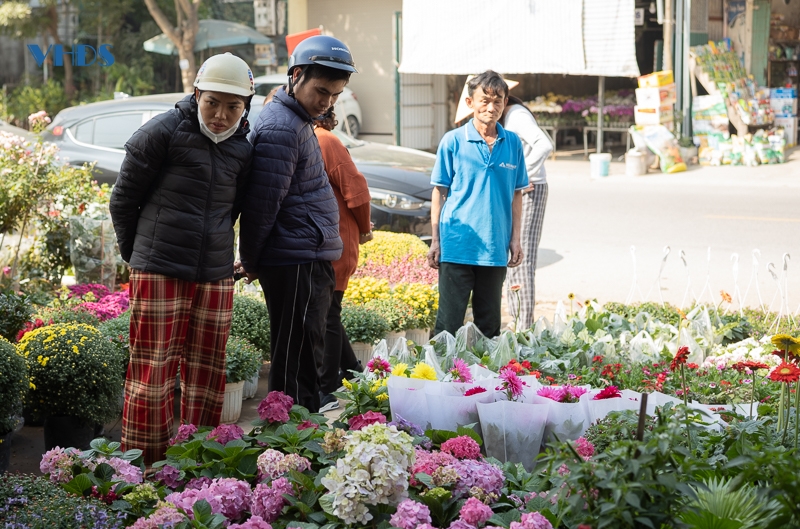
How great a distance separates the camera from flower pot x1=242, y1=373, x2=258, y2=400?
5199mm

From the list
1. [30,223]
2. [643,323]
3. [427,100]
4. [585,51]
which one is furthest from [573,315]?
[427,100]

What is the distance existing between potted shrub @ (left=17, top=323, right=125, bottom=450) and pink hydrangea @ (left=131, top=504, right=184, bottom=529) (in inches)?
70.2

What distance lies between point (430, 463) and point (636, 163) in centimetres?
1362

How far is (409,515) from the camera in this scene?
2531mm

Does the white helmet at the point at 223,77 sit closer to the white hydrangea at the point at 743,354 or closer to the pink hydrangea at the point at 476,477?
the pink hydrangea at the point at 476,477

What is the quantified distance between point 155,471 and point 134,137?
4.23 ft

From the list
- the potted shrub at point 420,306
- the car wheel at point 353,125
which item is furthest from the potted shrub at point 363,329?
the car wheel at point 353,125

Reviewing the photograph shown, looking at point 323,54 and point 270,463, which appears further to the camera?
point 323,54

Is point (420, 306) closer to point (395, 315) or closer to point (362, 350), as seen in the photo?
point (395, 315)

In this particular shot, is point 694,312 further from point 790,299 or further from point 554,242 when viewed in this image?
point 554,242

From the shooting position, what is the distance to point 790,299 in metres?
7.59

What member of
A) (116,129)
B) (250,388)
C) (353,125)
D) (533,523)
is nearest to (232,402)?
(250,388)

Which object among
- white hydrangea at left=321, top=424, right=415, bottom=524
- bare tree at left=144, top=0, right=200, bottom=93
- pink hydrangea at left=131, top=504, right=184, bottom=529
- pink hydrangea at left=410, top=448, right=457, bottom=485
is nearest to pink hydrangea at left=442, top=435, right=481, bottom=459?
pink hydrangea at left=410, top=448, right=457, bottom=485

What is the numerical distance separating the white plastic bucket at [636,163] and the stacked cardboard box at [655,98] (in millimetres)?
647
